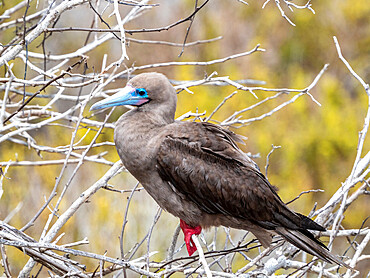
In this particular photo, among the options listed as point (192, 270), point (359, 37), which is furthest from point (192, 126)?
point (359, 37)

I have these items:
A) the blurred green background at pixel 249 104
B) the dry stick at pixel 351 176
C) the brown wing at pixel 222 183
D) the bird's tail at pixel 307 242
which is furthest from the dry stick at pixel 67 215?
the blurred green background at pixel 249 104

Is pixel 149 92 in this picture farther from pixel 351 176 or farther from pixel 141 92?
pixel 351 176

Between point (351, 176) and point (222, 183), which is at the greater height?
point (351, 176)

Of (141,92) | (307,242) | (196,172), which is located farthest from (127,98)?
(307,242)

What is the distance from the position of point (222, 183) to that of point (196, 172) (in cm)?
A: 14

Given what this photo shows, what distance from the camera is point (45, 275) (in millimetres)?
6082

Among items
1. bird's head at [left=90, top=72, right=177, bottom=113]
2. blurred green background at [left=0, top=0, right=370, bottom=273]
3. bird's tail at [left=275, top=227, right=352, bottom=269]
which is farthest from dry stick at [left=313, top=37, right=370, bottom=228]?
blurred green background at [left=0, top=0, right=370, bottom=273]

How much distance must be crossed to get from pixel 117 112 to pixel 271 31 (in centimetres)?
373

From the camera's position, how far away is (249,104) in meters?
9.36

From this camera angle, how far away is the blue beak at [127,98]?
2.85m

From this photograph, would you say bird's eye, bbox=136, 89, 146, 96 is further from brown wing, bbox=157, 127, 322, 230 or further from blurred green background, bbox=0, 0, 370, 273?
blurred green background, bbox=0, 0, 370, 273

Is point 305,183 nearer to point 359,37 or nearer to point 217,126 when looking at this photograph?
point 359,37

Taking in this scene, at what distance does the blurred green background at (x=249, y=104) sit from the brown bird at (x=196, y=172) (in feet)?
8.80

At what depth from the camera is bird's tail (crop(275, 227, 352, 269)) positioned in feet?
9.14
